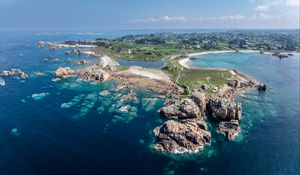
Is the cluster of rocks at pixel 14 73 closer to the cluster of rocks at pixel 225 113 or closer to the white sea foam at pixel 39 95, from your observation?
the white sea foam at pixel 39 95

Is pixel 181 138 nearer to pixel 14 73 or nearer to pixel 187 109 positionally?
pixel 187 109

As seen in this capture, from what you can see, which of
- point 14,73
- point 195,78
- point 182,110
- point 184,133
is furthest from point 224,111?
point 14,73

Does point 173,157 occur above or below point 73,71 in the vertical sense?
below

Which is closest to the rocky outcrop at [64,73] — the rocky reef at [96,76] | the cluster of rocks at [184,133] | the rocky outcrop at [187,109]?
the rocky reef at [96,76]

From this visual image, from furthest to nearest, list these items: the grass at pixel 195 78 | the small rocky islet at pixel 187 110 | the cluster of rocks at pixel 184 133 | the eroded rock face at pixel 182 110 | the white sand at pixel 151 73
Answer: the white sand at pixel 151 73 < the grass at pixel 195 78 < the eroded rock face at pixel 182 110 < the small rocky islet at pixel 187 110 < the cluster of rocks at pixel 184 133

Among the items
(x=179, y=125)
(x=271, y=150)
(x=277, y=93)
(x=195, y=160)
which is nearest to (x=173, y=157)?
(x=195, y=160)

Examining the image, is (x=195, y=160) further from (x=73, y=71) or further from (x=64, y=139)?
(x=73, y=71)
